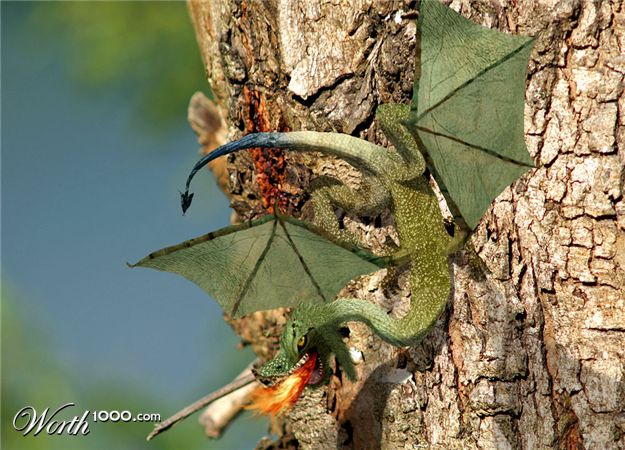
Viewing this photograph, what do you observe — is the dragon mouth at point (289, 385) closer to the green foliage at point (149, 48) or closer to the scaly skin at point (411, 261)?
the scaly skin at point (411, 261)

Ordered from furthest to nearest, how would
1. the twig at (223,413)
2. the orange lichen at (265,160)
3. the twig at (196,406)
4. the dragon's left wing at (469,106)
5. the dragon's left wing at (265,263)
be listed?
the twig at (223,413)
the twig at (196,406)
the orange lichen at (265,160)
the dragon's left wing at (265,263)
the dragon's left wing at (469,106)

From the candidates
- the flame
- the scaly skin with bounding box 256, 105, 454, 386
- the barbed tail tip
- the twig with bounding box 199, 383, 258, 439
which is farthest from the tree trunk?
the twig with bounding box 199, 383, 258, 439

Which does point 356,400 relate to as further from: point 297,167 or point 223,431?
point 223,431

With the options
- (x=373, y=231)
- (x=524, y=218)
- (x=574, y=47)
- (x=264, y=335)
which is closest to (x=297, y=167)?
(x=373, y=231)

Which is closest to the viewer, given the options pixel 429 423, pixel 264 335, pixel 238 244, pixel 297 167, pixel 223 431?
pixel 238 244

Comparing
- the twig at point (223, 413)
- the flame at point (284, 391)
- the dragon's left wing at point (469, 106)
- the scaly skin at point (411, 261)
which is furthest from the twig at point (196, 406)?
the dragon's left wing at point (469, 106)

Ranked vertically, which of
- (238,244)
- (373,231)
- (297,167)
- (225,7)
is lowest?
(238,244)
